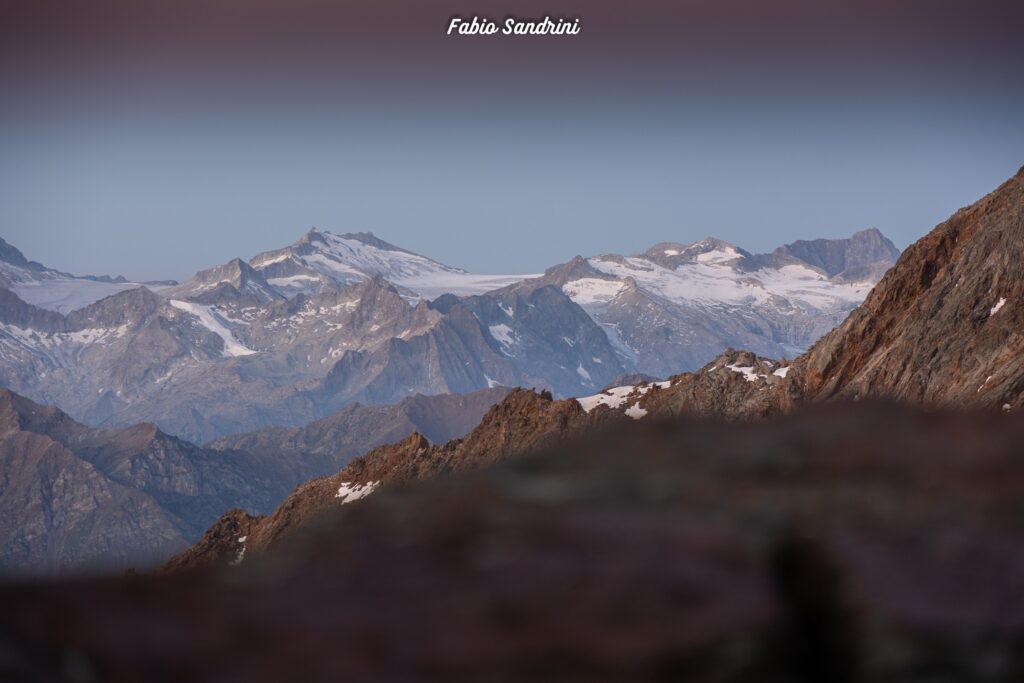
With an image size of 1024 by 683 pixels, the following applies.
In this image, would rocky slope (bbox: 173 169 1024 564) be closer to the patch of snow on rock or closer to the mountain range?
the patch of snow on rock

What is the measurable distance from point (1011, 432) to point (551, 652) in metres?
5.67

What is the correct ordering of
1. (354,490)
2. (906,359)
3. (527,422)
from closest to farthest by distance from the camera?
(906,359)
(527,422)
(354,490)

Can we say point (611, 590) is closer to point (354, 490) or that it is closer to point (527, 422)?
point (527, 422)

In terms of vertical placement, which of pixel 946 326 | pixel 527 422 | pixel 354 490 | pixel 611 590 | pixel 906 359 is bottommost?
pixel 354 490

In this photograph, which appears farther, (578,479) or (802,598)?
(578,479)

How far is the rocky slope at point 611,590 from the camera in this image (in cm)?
813

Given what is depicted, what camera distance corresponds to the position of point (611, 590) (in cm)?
878

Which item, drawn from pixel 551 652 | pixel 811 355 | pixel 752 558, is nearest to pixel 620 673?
pixel 551 652

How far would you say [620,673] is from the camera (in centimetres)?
830

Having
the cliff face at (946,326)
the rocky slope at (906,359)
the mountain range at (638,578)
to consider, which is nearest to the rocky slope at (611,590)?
the mountain range at (638,578)

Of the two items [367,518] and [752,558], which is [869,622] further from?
[367,518]

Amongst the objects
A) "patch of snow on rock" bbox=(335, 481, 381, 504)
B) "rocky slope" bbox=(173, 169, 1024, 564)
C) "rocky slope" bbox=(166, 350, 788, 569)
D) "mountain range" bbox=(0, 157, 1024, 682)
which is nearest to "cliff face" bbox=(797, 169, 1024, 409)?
"rocky slope" bbox=(173, 169, 1024, 564)

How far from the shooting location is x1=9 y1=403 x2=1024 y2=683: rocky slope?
8.13 meters

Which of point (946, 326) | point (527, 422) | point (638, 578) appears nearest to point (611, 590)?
point (638, 578)
